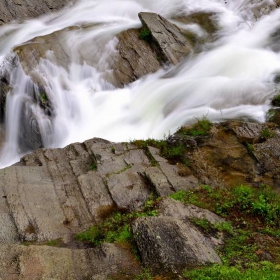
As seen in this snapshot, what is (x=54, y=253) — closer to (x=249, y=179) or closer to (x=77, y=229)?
(x=77, y=229)

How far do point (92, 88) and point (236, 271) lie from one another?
9842 millimetres

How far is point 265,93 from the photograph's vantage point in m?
11.6

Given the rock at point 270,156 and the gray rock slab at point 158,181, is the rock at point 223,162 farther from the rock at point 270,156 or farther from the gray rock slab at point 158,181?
the gray rock slab at point 158,181

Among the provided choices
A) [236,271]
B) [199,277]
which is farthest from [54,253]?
[236,271]

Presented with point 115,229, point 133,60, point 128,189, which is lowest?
point 115,229

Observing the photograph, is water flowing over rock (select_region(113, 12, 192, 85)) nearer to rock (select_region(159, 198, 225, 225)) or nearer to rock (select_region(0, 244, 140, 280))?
rock (select_region(159, 198, 225, 225))

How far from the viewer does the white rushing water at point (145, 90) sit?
1178 centimetres

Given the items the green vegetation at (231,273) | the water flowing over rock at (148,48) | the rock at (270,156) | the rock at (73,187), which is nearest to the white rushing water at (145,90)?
the water flowing over rock at (148,48)

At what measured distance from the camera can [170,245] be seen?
5668 millimetres

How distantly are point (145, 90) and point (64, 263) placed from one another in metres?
8.68

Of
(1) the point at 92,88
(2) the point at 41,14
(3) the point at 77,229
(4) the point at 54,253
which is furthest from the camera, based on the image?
(2) the point at 41,14

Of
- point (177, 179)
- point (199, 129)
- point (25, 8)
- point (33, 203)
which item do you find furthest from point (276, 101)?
point (25, 8)

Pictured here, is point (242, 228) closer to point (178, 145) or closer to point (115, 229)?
point (115, 229)

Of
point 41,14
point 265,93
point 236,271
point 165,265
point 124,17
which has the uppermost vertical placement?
point 41,14
